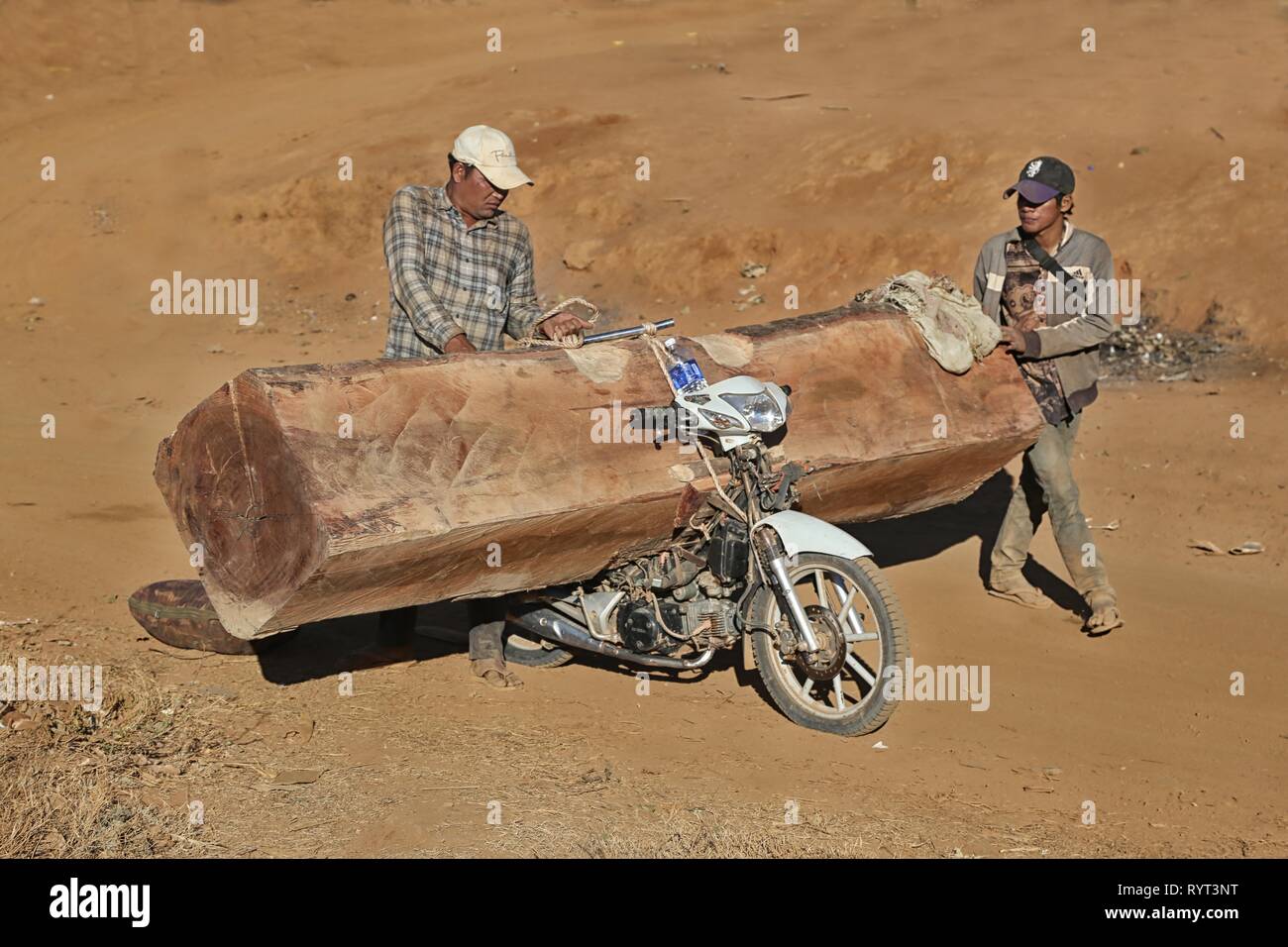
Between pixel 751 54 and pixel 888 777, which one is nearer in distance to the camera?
pixel 888 777

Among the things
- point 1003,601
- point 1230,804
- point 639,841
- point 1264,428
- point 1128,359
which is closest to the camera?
point 639,841

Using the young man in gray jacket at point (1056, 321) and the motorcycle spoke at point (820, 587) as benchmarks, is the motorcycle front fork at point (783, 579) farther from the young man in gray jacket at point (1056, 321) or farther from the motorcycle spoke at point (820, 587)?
the young man in gray jacket at point (1056, 321)

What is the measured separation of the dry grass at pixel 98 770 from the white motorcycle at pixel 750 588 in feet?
4.41

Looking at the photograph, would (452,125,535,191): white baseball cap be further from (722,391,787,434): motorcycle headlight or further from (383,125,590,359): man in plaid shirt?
(722,391,787,434): motorcycle headlight

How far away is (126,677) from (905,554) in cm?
354

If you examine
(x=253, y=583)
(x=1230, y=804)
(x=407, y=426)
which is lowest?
(x=1230, y=804)

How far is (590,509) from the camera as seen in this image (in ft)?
15.3

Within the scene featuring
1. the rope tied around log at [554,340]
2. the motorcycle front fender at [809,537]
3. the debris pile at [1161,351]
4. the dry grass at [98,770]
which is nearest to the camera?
the dry grass at [98,770]

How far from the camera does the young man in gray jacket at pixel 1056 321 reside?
226 inches

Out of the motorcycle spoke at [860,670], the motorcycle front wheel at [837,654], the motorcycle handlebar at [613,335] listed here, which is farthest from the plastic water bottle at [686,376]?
the motorcycle spoke at [860,670]

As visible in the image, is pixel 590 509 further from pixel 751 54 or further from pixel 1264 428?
pixel 751 54

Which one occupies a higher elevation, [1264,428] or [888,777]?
[1264,428]

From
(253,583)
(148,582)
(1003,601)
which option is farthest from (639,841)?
(148,582)

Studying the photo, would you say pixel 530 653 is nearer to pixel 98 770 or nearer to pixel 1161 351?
pixel 98 770
